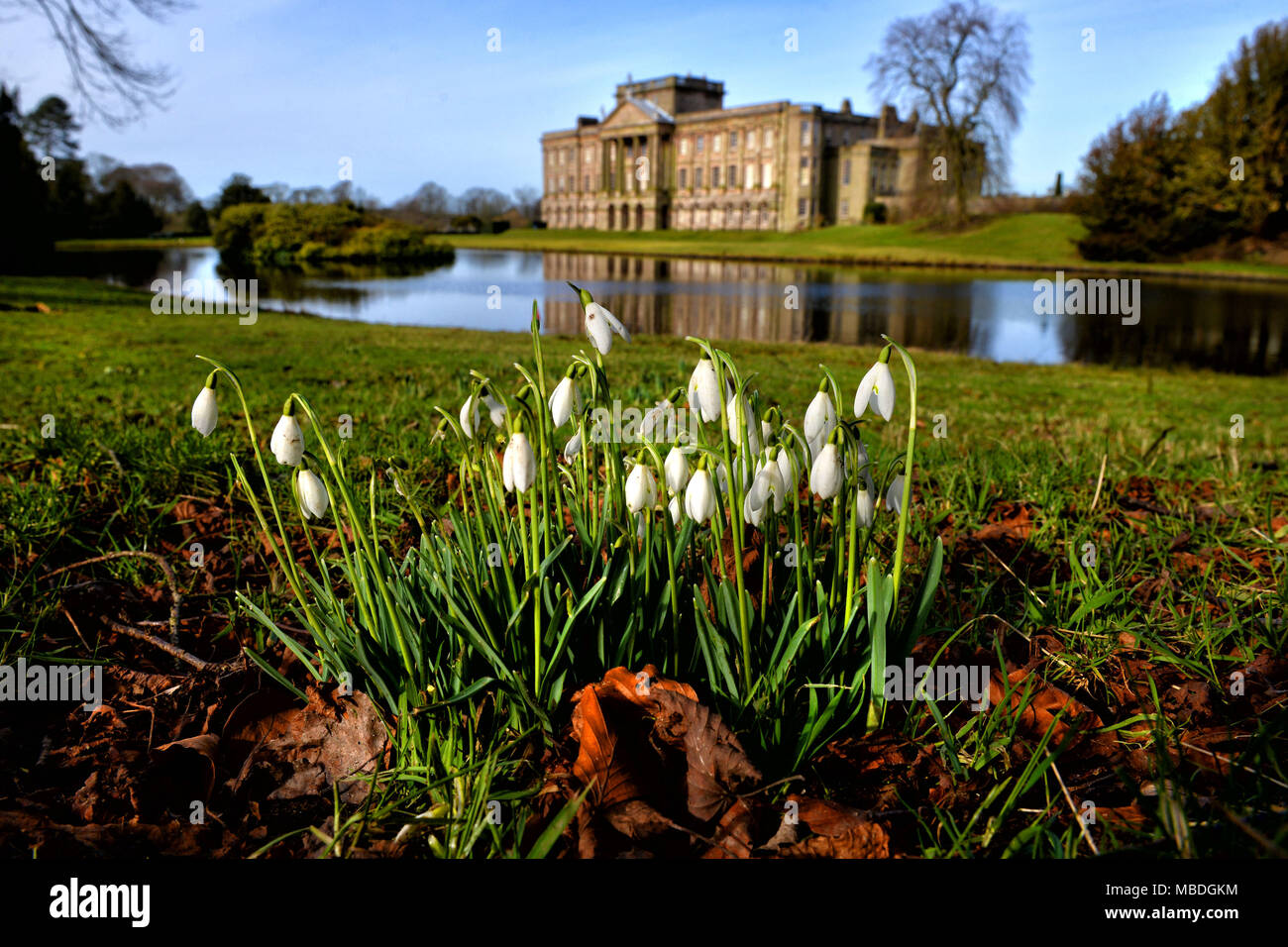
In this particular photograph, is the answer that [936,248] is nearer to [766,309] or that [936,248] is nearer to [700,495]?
[766,309]

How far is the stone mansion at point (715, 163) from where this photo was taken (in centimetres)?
6581

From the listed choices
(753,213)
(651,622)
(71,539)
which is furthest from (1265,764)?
(753,213)

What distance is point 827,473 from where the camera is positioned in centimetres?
132

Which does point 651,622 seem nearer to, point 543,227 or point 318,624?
point 318,624

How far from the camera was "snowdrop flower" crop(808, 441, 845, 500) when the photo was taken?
1.30 meters

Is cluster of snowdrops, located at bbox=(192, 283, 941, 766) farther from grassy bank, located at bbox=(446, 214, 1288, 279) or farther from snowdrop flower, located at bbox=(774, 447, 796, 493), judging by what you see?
grassy bank, located at bbox=(446, 214, 1288, 279)

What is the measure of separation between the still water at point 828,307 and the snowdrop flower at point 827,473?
912cm

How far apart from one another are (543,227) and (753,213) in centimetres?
2392

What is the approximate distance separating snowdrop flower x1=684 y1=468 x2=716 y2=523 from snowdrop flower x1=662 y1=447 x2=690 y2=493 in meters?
0.10

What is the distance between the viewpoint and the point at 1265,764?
4.82ft

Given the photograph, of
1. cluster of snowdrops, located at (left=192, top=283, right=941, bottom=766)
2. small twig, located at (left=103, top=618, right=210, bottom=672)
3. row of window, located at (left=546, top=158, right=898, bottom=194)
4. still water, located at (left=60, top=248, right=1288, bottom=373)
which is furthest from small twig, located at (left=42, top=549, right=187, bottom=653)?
row of window, located at (left=546, top=158, right=898, bottom=194)

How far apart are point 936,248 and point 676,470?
46.7 meters

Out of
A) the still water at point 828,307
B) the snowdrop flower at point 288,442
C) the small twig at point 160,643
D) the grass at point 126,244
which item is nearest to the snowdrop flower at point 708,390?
the snowdrop flower at point 288,442

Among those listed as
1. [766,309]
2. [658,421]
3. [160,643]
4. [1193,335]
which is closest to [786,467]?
[658,421]
